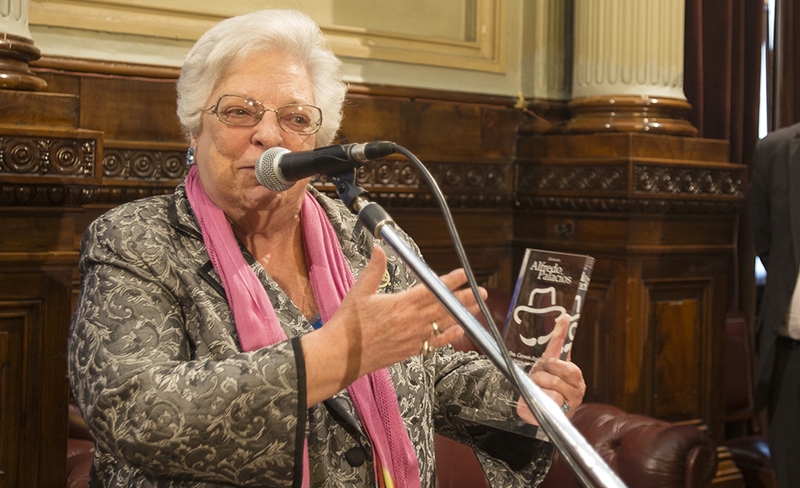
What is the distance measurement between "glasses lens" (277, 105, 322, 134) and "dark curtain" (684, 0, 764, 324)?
261cm

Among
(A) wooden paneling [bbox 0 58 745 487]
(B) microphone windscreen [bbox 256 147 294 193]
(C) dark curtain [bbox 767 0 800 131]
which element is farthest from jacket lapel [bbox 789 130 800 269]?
(B) microphone windscreen [bbox 256 147 294 193]

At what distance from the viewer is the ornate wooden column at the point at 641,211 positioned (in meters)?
3.16

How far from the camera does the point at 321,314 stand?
5.33 feet

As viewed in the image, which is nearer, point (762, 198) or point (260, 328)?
point (260, 328)

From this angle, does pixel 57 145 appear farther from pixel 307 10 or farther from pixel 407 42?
pixel 407 42

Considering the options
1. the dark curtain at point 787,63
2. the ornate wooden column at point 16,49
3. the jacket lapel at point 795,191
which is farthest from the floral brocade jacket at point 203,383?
the dark curtain at point 787,63

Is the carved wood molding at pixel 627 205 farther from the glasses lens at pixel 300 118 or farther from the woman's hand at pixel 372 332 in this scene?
the woman's hand at pixel 372 332

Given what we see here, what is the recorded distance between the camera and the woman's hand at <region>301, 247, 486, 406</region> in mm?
1187

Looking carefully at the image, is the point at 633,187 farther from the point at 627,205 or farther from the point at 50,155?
the point at 50,155

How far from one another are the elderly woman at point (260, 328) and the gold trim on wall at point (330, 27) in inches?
50.8

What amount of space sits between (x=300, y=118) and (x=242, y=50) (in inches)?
6.6

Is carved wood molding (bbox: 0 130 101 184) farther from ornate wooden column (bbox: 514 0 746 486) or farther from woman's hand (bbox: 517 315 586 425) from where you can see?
ornate wooden column (bbox: 514 0 746 486)

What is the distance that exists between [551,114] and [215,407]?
2734 mm

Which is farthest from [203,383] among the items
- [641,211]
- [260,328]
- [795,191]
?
[795,191]
